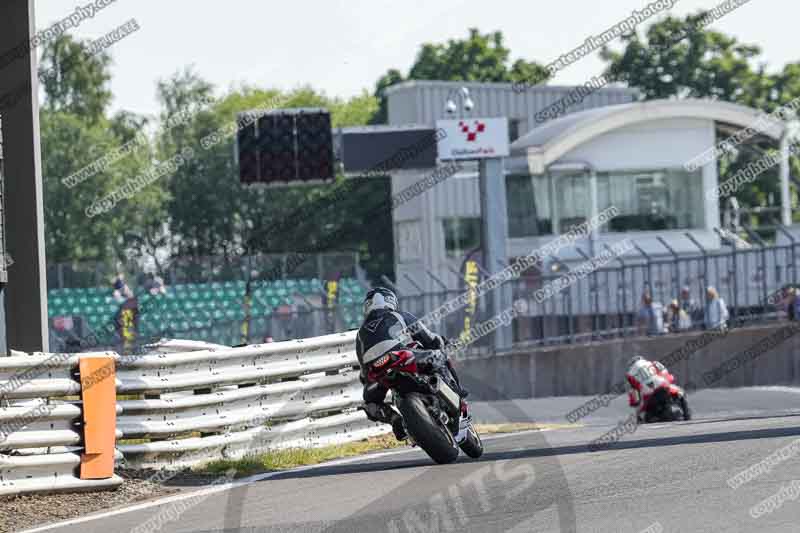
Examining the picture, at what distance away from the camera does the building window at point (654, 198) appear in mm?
43594

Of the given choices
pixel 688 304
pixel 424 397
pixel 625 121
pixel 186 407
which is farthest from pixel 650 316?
pixel 625 121

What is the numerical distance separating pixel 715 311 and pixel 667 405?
976 centimetres

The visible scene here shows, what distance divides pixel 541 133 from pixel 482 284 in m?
19.3

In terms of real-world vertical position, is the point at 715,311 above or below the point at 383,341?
below

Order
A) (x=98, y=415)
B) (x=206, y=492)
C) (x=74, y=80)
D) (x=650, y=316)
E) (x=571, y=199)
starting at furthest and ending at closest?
(x=74, y=80) < (x=571, y=199) < (x=650, y=316) < (x=98, y=415) < (x=206, y=492)

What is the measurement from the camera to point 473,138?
108 feet

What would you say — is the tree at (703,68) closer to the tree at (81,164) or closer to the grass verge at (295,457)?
the tree at (81,164)

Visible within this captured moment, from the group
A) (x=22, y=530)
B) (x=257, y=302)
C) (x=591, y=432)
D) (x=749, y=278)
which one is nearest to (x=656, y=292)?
(x=749, y=278)

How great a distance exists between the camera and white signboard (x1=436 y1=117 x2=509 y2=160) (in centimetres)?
3259

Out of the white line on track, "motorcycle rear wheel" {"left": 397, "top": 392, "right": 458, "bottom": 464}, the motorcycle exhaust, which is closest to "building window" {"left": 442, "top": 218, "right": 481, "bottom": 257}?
A: the white line on track

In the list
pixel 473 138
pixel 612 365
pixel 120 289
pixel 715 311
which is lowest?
pixel 612 365

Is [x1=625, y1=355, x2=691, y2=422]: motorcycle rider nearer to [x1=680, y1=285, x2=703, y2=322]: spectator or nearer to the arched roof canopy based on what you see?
[x1=680, y1=285, x2=703, y2=322]: spectator

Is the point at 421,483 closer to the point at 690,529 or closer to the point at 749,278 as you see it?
the point at 690,529

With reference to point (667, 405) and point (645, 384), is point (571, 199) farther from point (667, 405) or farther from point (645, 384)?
point (667, 405)
